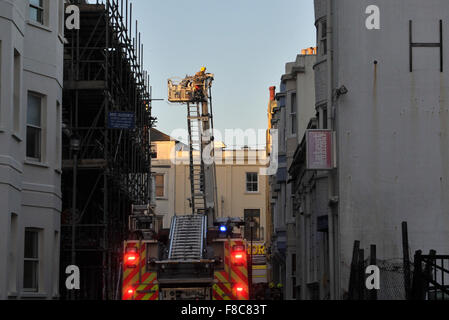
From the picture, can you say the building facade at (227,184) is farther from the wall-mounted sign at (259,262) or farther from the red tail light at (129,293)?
the red tail light at (129,293)

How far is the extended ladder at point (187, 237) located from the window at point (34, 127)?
402cm

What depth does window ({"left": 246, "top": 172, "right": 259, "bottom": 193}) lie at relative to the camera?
241 ft

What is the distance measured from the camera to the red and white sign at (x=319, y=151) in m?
25.8

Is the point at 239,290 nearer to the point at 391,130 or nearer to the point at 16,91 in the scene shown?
the point at 391,130

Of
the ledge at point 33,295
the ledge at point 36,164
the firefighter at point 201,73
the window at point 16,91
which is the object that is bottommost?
the ledge at point 33,295

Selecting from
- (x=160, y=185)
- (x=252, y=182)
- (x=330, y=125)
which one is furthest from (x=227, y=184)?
(x=330, y=125)

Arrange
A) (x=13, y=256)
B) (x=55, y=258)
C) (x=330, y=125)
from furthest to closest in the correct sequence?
1. (x=330, y=125)
2. (x=55, y=258)
3. (x=13, y=256)

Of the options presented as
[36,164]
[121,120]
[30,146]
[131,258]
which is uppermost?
[121,120]

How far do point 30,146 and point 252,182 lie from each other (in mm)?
50231

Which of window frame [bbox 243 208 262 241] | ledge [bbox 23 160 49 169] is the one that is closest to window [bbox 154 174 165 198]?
window frame [bbox 243 208 262 241]

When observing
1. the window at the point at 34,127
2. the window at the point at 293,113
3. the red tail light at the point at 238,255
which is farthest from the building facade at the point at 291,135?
the window at the point at 34,127

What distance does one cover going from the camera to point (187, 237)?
24141 millimetres

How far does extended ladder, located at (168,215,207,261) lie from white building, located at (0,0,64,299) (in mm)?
3227

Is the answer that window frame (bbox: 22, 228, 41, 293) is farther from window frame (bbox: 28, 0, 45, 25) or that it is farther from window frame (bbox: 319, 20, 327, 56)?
window frame (bbox: 319, 20, 327, 56)
